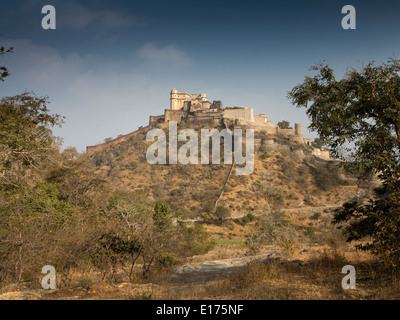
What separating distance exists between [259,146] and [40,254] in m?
52.8

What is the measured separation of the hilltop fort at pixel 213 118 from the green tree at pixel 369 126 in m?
50.5

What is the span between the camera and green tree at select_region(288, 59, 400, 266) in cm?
581

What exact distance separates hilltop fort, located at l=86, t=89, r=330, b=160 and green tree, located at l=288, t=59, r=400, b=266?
5046 centimetres

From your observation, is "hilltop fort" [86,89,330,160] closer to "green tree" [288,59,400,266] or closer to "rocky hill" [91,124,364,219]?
"rocky hill" [91,124,364,219]

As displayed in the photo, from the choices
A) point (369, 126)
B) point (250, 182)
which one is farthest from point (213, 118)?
point (369, 126)

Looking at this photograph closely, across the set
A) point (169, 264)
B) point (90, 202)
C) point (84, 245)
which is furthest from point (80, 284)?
point (90, 202)

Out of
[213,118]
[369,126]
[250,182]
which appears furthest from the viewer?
[213,118]

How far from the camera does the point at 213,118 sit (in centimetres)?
6638

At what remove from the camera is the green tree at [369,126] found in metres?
5.81

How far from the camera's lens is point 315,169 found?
53.0m

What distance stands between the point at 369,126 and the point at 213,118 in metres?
60.2

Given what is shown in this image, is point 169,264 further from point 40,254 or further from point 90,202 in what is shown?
point 90,202

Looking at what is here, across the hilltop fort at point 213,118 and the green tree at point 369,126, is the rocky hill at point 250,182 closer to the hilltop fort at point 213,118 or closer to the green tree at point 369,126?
the hilltop fort at point 213,118

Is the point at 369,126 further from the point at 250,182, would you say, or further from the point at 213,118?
the point at 213,118
